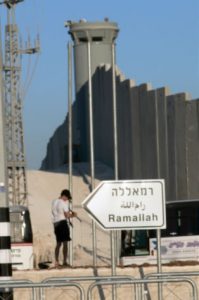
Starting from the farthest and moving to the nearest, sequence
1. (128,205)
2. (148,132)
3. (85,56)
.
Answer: (85,56), (148,132), (128,205)

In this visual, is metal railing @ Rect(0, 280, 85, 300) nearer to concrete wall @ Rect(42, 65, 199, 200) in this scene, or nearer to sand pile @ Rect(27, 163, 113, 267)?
sand pile @ Rect(27, 163, 113, 267)

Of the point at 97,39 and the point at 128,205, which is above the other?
the point at 97,39

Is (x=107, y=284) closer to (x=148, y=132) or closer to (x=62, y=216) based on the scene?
(x=62, y=216)

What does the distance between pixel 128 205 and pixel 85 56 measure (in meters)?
59.9

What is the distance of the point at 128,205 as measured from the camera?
65.9 feet

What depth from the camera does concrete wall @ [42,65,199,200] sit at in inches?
2260

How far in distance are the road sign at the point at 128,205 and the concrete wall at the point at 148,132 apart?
114 feet

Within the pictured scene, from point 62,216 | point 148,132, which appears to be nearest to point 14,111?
point 148,132

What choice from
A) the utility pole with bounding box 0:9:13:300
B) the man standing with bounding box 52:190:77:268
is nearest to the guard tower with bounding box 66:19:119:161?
the man standing with bounding box 52:190:77:268

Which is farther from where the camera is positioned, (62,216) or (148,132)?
(148,132)

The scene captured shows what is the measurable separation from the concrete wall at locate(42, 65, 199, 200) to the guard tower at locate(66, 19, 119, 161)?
119 mm

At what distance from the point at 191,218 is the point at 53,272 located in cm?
1193

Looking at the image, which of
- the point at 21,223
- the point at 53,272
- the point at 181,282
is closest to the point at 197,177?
the point at 21,223

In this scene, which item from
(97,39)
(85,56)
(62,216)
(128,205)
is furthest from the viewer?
(85,56)
